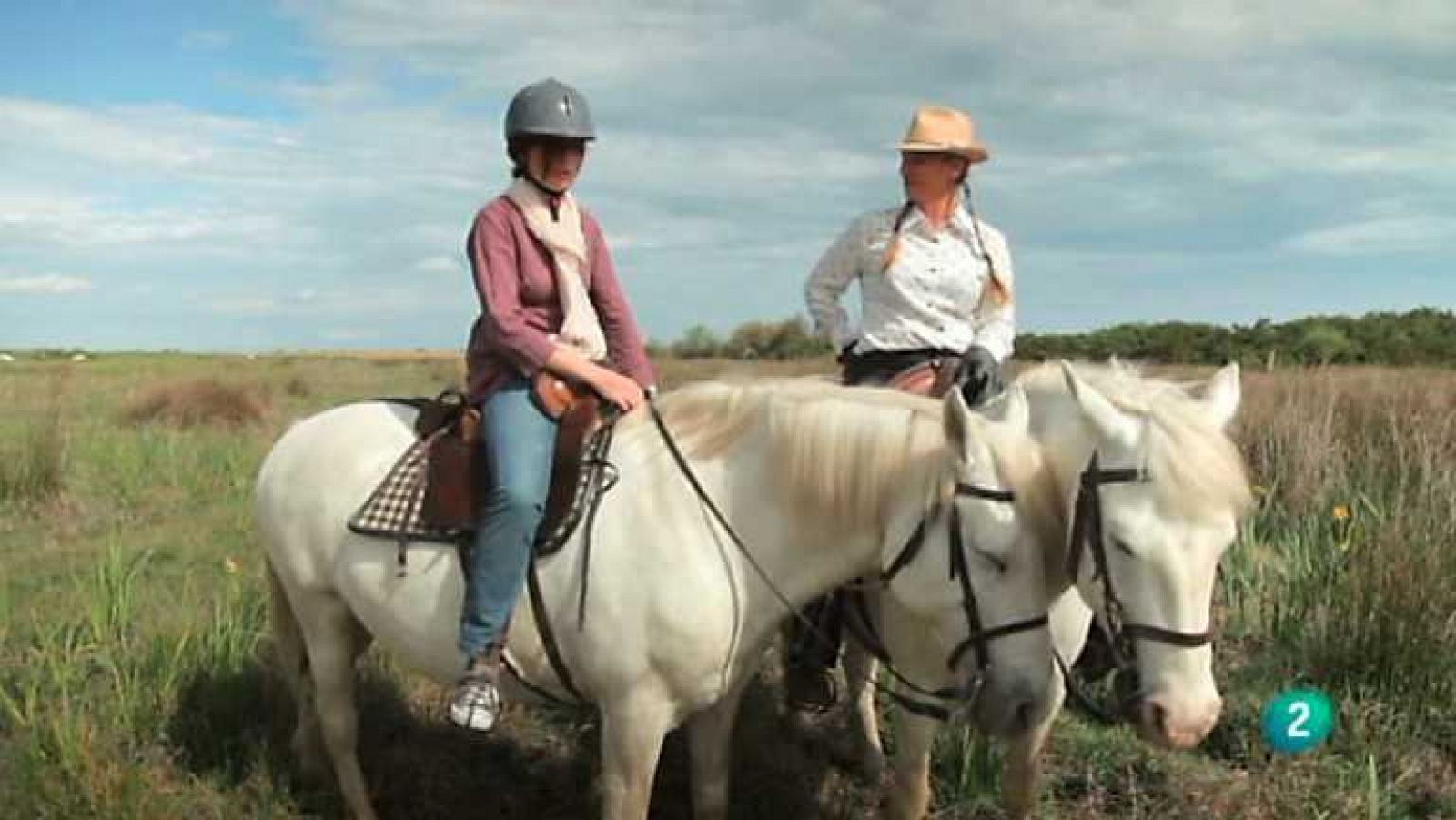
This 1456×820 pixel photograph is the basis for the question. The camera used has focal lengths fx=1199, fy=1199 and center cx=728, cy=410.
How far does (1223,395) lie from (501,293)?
7.12 feet

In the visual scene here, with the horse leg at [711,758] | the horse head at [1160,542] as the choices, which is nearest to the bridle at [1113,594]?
the horse head at [1160,542]

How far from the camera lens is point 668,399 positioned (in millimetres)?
3840

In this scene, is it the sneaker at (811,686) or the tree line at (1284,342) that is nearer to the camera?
the sneaker at (811,686)

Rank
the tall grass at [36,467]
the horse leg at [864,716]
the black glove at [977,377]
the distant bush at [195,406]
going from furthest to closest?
the distant bush at [195,406] < the tall grass at [36,467] < the horse leg at [864,716] < the black glove at [977,377]

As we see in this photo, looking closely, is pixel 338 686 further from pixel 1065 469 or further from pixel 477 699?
pixel 1065 469

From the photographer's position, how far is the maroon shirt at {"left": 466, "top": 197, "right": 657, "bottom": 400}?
3721mm

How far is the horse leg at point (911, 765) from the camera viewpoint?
3.90 meters

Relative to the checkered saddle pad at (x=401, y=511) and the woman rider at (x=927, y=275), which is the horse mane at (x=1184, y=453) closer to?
the woman rider at (x=927, y=275)

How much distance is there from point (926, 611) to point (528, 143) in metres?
1.95

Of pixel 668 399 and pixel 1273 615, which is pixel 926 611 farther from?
pixel 1273 615

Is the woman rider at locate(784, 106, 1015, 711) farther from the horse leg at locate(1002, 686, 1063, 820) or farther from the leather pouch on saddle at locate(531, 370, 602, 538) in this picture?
the leather pouch on saddle at locate(531, 370, 602, 538)

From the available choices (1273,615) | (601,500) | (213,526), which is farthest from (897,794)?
(213,526)

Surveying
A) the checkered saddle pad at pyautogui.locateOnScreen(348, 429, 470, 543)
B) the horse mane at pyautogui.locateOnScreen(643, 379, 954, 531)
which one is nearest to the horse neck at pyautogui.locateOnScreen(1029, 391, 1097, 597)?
the horse mane at pyautogui.locateOnScreen(643, 379, 954, 531)

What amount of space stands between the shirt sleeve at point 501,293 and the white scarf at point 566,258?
10 centimetres
